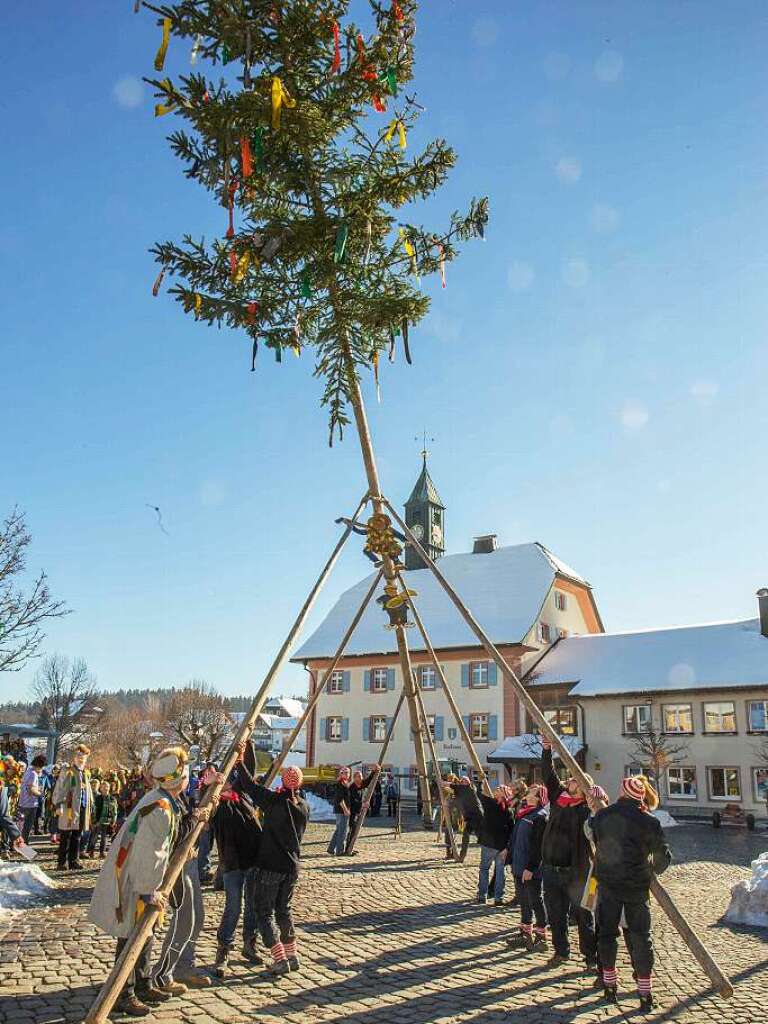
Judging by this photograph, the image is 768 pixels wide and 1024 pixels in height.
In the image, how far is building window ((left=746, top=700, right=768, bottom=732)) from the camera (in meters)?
32.0

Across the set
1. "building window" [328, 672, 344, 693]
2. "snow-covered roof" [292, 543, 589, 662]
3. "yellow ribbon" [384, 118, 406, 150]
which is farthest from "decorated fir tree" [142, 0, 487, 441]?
"building window" [328, 672, 344, 693]

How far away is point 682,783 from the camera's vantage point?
111 ft

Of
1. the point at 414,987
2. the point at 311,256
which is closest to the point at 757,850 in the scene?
the point at 414,987

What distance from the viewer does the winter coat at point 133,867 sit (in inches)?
242

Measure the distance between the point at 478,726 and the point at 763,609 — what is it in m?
14.2

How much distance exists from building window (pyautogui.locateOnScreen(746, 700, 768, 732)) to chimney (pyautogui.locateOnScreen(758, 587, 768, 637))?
3.71 meters

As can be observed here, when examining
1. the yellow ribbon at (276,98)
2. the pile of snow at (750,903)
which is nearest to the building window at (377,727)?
the pile of snow at (750,903)

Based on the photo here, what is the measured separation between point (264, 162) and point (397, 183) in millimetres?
1522

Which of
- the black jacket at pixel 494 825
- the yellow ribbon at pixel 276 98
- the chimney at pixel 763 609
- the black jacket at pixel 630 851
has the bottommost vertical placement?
the black jacket at pixel 494 825

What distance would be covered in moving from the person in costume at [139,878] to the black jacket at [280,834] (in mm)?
1069

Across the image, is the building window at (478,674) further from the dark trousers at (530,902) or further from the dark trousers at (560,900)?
the dark trousers at (560,900)

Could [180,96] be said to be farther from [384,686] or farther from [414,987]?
[384,686]

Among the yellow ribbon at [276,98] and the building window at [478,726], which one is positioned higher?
the yellow ribbon at [276,98]

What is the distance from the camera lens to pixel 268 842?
741 centimetres
